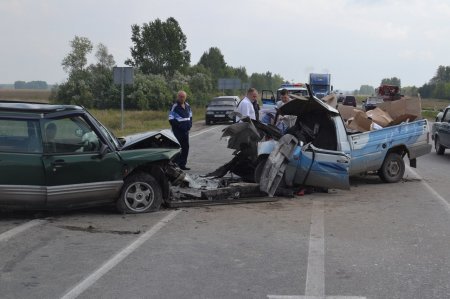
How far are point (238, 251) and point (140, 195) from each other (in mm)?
2354

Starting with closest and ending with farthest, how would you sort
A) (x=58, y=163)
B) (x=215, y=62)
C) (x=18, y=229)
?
1. (x=18, y=229)
2. (x=58, y=163)
3. (x=215, y=62)

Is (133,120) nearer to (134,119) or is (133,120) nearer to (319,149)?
(134,119)

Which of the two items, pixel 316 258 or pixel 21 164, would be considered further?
pixel 21 164

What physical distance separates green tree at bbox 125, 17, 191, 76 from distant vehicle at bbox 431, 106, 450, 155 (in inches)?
2084

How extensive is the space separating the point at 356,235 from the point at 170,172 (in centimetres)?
313

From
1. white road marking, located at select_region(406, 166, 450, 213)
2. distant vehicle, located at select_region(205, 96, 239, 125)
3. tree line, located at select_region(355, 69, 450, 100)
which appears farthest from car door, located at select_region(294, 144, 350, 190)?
tree line, located at select_region(355, 69, 450, 100)

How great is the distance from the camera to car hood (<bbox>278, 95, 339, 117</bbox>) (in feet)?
32.3

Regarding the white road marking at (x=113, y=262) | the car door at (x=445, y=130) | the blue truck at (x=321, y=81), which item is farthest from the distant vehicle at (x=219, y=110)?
the white road marking at (x=113, y=262)

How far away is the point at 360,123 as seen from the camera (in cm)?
1107

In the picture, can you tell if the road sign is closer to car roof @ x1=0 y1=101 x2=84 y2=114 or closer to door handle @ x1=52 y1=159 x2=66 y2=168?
car roof @ x1=0 y1=101 x2=84 y2=114

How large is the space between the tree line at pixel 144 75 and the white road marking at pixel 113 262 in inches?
1867

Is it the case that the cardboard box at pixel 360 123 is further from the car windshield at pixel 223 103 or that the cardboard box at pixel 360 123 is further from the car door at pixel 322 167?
the car windshield at pixel 223 103

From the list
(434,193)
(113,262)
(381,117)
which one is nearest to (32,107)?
(113,262)

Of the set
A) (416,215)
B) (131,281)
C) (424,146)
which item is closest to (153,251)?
(131,281)
